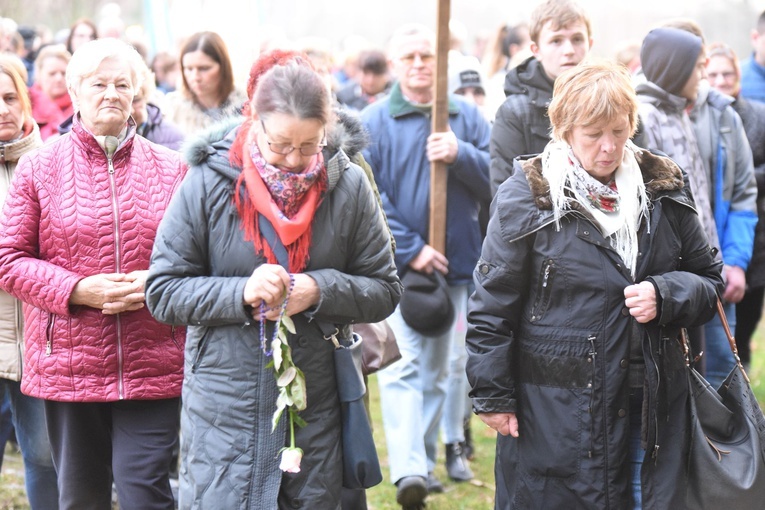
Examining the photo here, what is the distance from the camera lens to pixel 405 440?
18.4 ft

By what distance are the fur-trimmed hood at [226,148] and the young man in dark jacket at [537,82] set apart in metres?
1.51

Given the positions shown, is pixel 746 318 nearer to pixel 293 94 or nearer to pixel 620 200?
pixel 620 200

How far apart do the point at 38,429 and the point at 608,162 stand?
2877 millimetres

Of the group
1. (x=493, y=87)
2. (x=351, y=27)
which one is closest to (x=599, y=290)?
(x=493, y=87)

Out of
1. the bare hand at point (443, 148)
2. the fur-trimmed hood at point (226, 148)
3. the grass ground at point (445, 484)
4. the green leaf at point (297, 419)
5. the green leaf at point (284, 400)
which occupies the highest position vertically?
the fur-trimmed hood at point (226, 148)

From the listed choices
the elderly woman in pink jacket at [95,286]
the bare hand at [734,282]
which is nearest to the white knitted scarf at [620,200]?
the elderly woman in pink jacket at [95,286]

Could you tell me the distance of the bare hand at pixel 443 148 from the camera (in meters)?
5.66

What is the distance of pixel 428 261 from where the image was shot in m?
5.72

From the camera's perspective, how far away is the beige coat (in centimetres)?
454

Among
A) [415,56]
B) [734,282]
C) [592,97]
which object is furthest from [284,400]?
[734,282]

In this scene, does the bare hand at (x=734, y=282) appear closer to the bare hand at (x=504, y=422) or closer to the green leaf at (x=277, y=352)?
the bare hand at (x=504, y=422)

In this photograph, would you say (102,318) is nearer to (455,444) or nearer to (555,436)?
(555,436)

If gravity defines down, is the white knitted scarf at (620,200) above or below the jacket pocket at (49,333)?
above

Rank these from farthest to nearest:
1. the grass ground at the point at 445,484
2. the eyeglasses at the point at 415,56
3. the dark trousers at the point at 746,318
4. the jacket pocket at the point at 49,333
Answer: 1. the dark trousers at the point at 746,318
2. the eyeglasses at the point at 415,56
3. the grass ground at the point at 445,484
4. the jacket pocket at the point at 49,333
